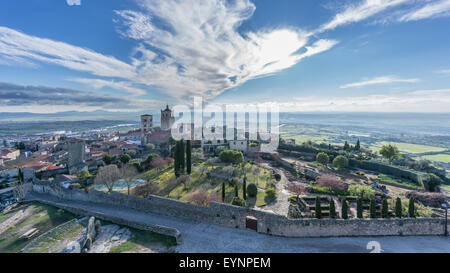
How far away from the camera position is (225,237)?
10750 mm

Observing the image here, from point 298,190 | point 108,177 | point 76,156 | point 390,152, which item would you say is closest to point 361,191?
point 298,190

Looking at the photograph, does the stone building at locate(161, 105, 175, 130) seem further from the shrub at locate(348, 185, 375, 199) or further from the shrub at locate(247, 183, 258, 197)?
the shrub at locate(348, 185, 375, 199)

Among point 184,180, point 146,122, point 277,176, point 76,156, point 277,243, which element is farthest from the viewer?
point 146,122

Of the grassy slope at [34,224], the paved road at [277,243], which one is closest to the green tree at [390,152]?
the paved road at [277,243]

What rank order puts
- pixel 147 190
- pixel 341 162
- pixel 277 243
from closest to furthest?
pixel 277 243
pixel 147 190
pixel 341 162

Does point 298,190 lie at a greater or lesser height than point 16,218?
greater

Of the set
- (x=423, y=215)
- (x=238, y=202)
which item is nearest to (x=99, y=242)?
(x=238, y=202)

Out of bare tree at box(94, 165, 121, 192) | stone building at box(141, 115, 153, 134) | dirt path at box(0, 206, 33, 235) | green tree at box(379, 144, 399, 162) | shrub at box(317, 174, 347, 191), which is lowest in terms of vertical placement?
dirt path at box(0, 206, 33, 235)

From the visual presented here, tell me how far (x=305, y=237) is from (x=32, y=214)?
73.5 ft

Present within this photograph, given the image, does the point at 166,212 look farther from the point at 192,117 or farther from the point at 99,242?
the point at 192,117

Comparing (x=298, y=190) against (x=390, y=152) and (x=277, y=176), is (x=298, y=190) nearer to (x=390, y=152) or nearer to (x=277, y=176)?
(x=277, y=176)

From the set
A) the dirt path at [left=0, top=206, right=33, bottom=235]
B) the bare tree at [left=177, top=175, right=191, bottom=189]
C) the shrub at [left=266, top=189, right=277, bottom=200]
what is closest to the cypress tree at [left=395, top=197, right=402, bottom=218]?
the shrub at [left=266, top=189, right=277, bottom=200]

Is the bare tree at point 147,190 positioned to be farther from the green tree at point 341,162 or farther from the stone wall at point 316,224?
the green tree at point 341,162

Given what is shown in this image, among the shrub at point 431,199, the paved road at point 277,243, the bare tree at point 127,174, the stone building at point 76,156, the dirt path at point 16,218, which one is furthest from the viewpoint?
the stone building at point 76,156
